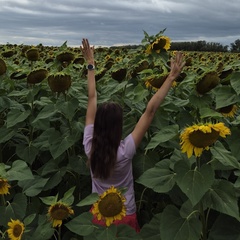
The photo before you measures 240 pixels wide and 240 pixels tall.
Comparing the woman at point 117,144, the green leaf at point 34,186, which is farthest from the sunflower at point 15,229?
the woman at point 117,144

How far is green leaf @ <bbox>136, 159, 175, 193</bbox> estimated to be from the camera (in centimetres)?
215

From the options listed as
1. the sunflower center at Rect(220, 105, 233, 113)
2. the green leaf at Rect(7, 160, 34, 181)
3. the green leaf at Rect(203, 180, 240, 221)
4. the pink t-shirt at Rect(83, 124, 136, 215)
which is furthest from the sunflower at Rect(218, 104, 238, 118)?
the green leaf at Rect(7, 160, 34, 181)

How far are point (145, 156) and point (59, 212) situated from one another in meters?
0.68

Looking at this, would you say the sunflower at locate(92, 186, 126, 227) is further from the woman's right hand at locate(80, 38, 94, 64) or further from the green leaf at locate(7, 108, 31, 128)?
the woman's right hand at locate(80, 38, 94, 64)

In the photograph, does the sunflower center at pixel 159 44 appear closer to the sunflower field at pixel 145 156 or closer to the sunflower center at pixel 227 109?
the sunflower field at pixel 145 156

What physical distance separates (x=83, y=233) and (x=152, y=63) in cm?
163

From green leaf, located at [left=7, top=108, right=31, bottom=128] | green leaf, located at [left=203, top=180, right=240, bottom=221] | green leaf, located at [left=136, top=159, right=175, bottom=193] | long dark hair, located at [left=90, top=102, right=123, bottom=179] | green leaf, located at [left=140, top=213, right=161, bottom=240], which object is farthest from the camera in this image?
green leaf, located at [left=7, top=108, right=31, bottom=128]

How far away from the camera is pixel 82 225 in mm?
2283

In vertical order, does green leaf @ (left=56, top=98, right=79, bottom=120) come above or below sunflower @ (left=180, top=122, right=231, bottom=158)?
below

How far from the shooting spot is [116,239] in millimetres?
2211

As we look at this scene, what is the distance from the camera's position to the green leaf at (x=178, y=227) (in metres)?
2.07

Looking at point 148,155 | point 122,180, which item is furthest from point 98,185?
point 148,155

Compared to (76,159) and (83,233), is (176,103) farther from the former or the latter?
(83,233)

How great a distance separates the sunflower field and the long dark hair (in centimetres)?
22
